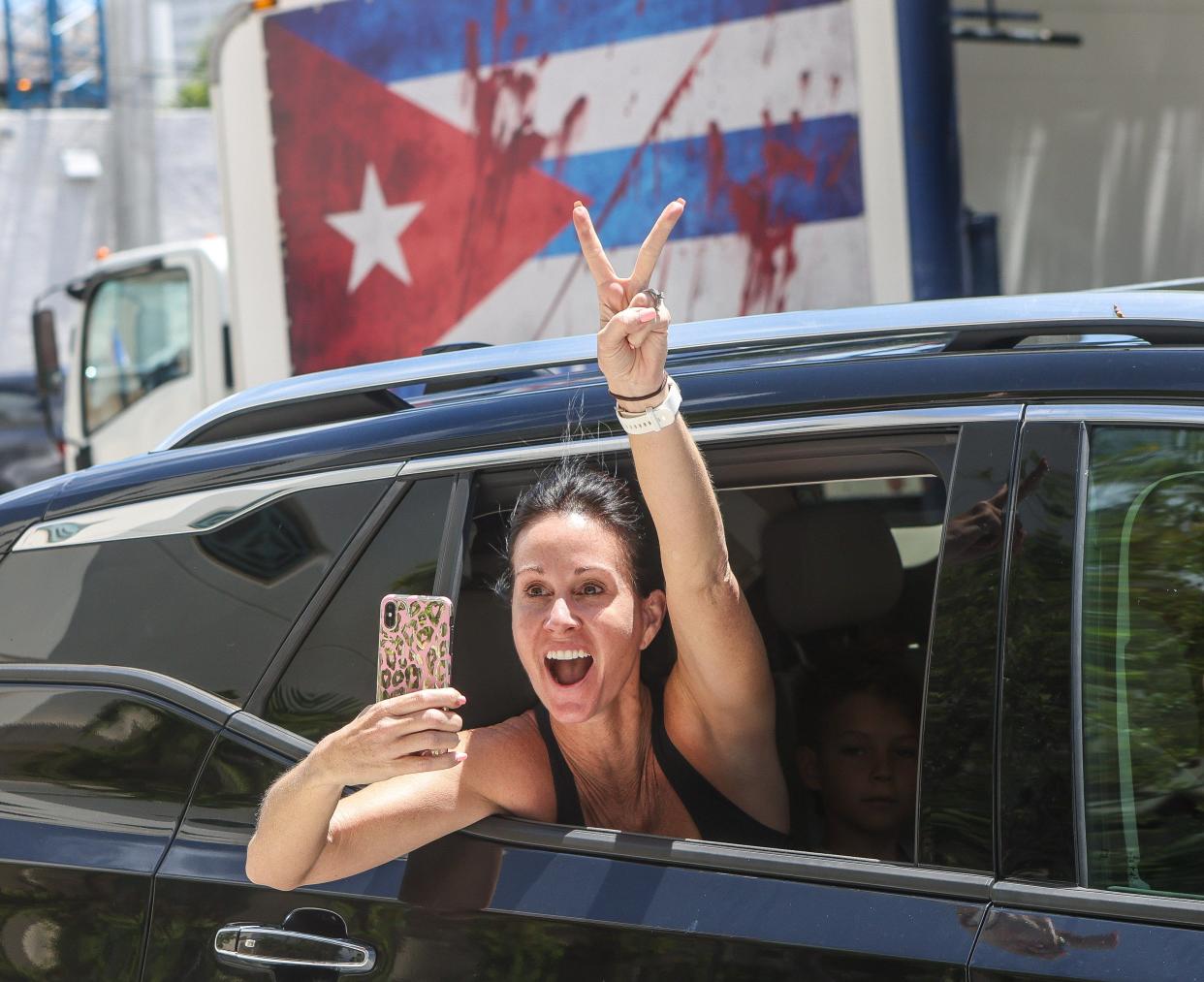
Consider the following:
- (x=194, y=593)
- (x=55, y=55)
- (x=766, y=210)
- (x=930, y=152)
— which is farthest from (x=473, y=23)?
(x=55, y=55)

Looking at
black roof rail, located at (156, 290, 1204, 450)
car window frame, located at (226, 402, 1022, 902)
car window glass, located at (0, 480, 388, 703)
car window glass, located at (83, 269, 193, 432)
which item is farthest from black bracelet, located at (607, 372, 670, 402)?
car window glass, located at (83, 269, 193, 432)

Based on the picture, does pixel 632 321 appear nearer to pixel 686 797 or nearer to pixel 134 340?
pixel 686 797

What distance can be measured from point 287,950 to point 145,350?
270 inches

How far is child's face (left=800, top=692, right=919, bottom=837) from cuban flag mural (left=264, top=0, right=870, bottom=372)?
2.77 meters

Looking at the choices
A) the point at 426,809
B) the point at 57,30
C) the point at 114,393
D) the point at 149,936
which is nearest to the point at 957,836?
the point at 426,809

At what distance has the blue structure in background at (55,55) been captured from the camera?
2102 centimetres

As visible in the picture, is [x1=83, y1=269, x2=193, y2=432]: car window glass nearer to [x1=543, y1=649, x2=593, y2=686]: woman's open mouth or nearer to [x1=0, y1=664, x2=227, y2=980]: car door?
[x1=0, y1=664, x2=227, y2=980]: car door

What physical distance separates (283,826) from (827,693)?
2.97ft

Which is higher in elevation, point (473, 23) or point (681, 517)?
point (473, 23)

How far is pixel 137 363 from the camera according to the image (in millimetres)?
8305

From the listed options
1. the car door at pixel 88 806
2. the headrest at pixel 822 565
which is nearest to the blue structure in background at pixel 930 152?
the headrest at pixel 822 565

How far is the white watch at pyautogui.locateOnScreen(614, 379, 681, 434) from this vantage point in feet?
6.28

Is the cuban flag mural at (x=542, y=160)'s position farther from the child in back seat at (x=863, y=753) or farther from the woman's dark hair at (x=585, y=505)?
the woman's dark hair at (x=585, y=505)

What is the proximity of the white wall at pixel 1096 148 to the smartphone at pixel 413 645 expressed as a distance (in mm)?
4876
